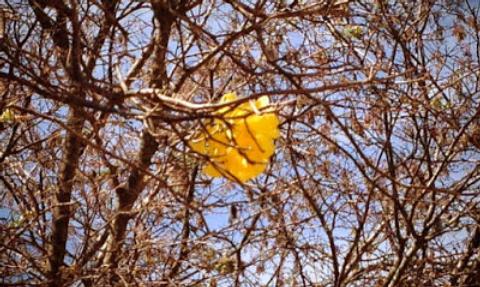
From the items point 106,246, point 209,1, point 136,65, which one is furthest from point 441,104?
point 106,246

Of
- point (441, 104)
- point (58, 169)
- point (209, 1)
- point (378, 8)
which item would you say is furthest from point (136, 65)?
point (441, 104)

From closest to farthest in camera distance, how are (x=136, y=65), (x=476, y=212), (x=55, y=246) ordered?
(x=136, y=65) < (x=55, y=246) < (x=476, y=212)

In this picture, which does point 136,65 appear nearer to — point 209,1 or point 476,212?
point 209,1

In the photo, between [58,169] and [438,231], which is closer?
[438,231]

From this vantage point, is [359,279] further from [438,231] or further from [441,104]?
[441,104]

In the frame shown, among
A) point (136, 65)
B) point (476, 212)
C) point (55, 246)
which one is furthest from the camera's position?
point (476, 212)

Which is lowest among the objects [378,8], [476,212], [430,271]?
[430,271]

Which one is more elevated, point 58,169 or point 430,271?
point 58,169
